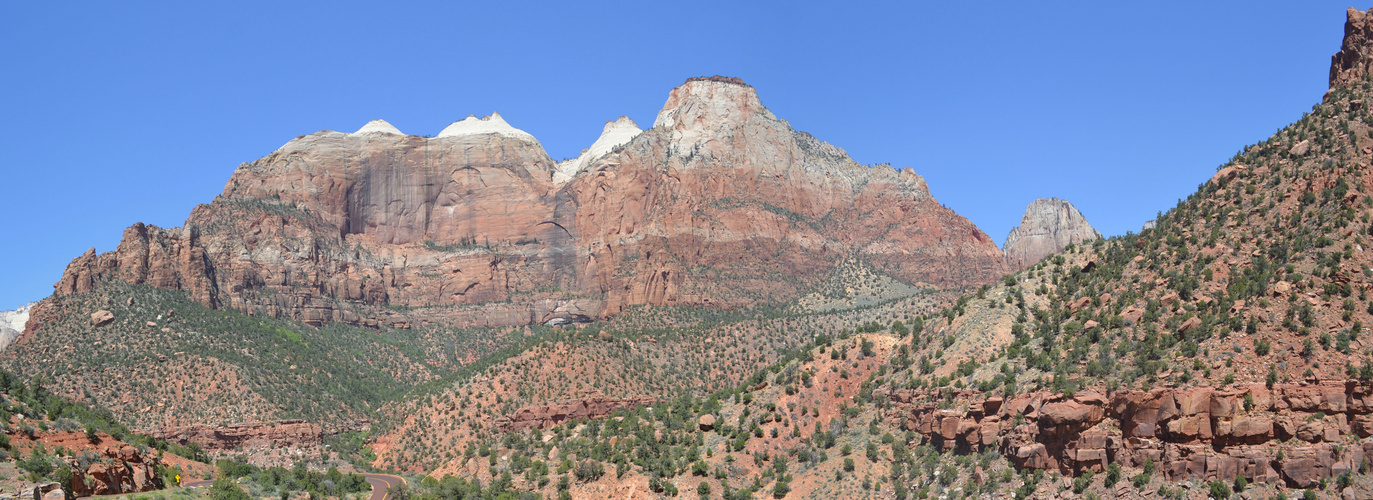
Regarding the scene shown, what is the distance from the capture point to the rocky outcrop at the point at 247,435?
102750mm

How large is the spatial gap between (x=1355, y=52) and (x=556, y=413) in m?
68.3

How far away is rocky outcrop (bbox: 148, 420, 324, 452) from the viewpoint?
10275 cm

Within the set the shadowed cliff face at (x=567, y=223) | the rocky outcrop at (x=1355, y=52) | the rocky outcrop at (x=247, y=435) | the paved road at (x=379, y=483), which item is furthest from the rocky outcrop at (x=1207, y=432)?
the shadowed cliff face at (x=567, y=223)

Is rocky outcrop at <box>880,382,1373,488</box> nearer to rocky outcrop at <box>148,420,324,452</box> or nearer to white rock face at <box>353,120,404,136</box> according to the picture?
rocky outcrop at <box>148,420,324,452</box>

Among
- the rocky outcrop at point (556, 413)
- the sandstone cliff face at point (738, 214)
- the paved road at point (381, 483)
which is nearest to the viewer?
the paved road at point (381, 483)

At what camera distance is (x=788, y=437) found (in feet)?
239

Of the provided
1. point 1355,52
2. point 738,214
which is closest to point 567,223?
point 738,214

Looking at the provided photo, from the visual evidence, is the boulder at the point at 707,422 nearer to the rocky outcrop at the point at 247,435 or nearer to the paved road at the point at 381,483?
the paved road at the point at 381,483

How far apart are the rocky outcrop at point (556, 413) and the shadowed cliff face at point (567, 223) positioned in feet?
163

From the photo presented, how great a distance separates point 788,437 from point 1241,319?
3094 centimetres

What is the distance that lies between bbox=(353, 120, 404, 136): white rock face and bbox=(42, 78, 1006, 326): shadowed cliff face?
102cm

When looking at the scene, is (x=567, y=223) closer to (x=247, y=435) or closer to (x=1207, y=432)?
(x=247, y=435)

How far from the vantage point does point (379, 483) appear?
83.7 metres

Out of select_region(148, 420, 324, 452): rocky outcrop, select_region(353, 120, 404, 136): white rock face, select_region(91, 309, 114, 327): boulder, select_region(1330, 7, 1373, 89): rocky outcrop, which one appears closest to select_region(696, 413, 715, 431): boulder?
select_region(1330, 7, 1373, 89): rocky outcrop
